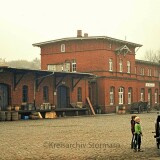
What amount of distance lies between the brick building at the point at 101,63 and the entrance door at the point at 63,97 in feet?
15.3

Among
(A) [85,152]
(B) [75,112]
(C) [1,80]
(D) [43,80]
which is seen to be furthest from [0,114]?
(A) [85,152]

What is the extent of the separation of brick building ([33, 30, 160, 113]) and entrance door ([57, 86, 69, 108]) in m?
4.65

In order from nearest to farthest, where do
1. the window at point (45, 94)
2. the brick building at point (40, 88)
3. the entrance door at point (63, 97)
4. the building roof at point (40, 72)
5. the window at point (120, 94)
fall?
1. the building roof at point (40, 72)
2. the brick building at point (40, 88)
3. the window at point (45, 94)
4. the entrance door at point (63, 97)
5. the window at point (120, 94)

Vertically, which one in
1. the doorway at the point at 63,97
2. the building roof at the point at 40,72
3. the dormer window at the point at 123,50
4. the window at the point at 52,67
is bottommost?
the doorway at the point at 63,97

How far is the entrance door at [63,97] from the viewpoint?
34.8 metres

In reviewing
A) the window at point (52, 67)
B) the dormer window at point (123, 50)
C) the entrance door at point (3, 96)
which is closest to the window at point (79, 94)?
the window at point (52, 67)

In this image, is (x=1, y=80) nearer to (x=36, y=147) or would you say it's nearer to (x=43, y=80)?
(x=43, y=80)

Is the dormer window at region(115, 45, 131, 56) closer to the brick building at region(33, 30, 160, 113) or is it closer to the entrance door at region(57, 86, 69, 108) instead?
the brick building at region(33, 30, 160, 113)

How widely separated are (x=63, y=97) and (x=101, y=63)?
21.2 feet

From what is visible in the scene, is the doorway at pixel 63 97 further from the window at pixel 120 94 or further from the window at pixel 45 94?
the window at pixel 120 94

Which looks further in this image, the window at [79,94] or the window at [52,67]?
the window at [52,67]

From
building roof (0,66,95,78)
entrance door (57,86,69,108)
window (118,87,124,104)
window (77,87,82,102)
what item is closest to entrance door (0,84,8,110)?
building roof (0,66,95,78)

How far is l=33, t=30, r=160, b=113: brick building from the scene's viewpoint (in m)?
39.3

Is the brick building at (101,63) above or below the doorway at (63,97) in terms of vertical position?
above
